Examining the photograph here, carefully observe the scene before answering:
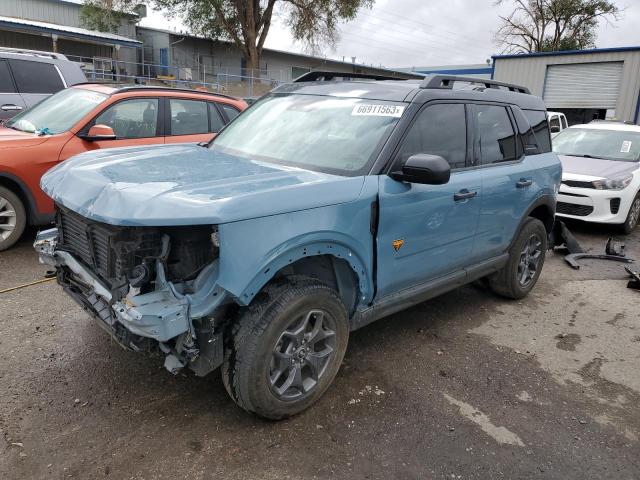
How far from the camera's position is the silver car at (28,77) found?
770cm

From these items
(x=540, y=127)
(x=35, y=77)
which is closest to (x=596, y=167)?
(x=540, y=127)

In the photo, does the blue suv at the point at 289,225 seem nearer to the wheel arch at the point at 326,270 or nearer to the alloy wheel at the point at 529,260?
the wheel arch at the point at 326,270

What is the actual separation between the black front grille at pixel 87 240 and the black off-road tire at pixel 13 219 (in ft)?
8.19

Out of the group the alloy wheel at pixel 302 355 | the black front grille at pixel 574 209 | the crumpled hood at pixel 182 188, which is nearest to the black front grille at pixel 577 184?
the black front grille at pixel 574 209

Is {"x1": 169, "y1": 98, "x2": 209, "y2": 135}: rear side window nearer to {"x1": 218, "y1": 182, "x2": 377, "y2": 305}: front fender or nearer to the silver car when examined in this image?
the silver car

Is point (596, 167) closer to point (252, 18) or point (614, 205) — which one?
point (614, 205)

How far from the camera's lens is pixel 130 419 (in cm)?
288

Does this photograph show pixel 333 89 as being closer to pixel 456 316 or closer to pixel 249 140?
pixel 249 140

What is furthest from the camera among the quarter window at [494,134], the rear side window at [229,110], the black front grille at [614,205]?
the black front grille at [614,205]

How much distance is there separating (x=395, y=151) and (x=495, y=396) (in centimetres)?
174

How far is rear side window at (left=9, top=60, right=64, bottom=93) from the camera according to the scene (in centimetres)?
785

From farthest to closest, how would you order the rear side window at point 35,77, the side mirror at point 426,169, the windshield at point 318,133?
the rear side window at point 35,77 < the windshield at point 318,133 < the side mirror at point 426,169

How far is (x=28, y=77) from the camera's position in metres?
7.94

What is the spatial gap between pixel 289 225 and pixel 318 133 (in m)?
1.12
